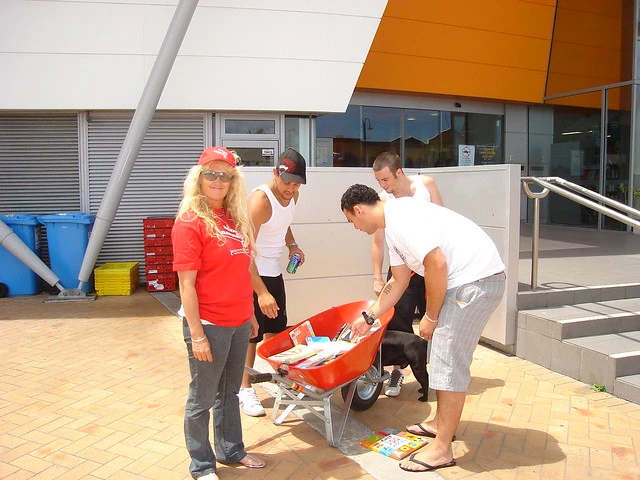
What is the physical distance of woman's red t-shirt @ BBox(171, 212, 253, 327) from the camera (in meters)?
2.86

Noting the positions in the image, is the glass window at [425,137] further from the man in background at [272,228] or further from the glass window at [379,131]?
the man in background at [272,228]

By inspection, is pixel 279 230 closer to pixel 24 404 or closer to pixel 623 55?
pixel 24 404

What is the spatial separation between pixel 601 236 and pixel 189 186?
10.7 m

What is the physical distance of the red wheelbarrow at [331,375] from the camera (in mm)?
3395

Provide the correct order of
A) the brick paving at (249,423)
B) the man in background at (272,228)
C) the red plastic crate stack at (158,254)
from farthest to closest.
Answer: the red plastic crate stack at (158,254), the man in background at (272,228), the brick paving at (249,423)

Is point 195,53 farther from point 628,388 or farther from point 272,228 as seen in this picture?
point 628,388

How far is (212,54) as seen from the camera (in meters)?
8.70

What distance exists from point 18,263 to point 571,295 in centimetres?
725

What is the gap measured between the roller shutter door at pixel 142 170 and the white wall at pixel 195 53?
523 mm

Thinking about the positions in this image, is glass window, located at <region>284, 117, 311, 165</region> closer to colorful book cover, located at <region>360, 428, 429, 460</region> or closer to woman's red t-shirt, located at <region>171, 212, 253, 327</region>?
colorful book cover, located at <region>360, 428, 429, 460</region>

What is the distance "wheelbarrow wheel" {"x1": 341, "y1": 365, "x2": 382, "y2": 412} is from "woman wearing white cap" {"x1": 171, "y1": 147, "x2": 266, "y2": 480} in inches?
44.4

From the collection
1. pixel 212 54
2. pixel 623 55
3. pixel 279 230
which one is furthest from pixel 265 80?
pixel 623 55

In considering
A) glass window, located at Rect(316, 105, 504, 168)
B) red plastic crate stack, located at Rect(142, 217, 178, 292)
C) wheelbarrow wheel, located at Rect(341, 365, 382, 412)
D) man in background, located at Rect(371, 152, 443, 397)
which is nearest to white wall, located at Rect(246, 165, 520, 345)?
man in background, located at Rect(371, 152, 443, 397)

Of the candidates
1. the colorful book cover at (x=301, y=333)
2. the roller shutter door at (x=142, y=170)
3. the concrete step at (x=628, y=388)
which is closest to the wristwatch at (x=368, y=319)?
the colorful book cover at (x=301, y=333)
